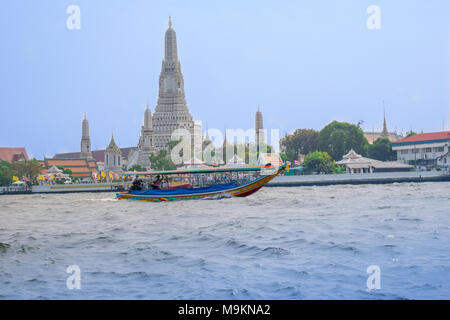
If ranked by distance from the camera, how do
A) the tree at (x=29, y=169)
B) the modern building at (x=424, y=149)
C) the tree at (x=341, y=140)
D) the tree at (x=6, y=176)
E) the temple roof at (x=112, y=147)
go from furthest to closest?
the temple roof at (x=112, y=147)
the tree at (x=29, y=169)
the tree at (x=341, y=140)
the tree at (x=6, y=176)
the modern building at (x=424, y=149)

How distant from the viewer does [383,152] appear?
298 feet

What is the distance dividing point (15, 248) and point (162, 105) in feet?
408

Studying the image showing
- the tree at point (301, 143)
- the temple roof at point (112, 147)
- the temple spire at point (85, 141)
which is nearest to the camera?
the tree at point (301, 143)

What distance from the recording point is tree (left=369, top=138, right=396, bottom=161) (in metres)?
90.9

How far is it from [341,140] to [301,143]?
9664mm

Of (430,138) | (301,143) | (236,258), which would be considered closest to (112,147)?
(301,143)

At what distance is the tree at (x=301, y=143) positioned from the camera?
95.9 metres

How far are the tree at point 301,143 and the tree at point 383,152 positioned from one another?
9688 mm

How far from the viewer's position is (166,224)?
871 inches

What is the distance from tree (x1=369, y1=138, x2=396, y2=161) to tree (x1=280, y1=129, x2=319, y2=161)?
9688mm

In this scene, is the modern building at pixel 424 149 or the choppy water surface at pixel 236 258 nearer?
the choppy water surface at pixel 236 258

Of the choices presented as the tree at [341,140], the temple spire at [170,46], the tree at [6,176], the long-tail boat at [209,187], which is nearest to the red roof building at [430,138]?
the tree at [341,140]

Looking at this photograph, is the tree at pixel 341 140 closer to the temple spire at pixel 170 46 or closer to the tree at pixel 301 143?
the tree at pixel 301 143

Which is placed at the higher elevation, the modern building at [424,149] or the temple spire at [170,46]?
the temple spire at [170,46]
